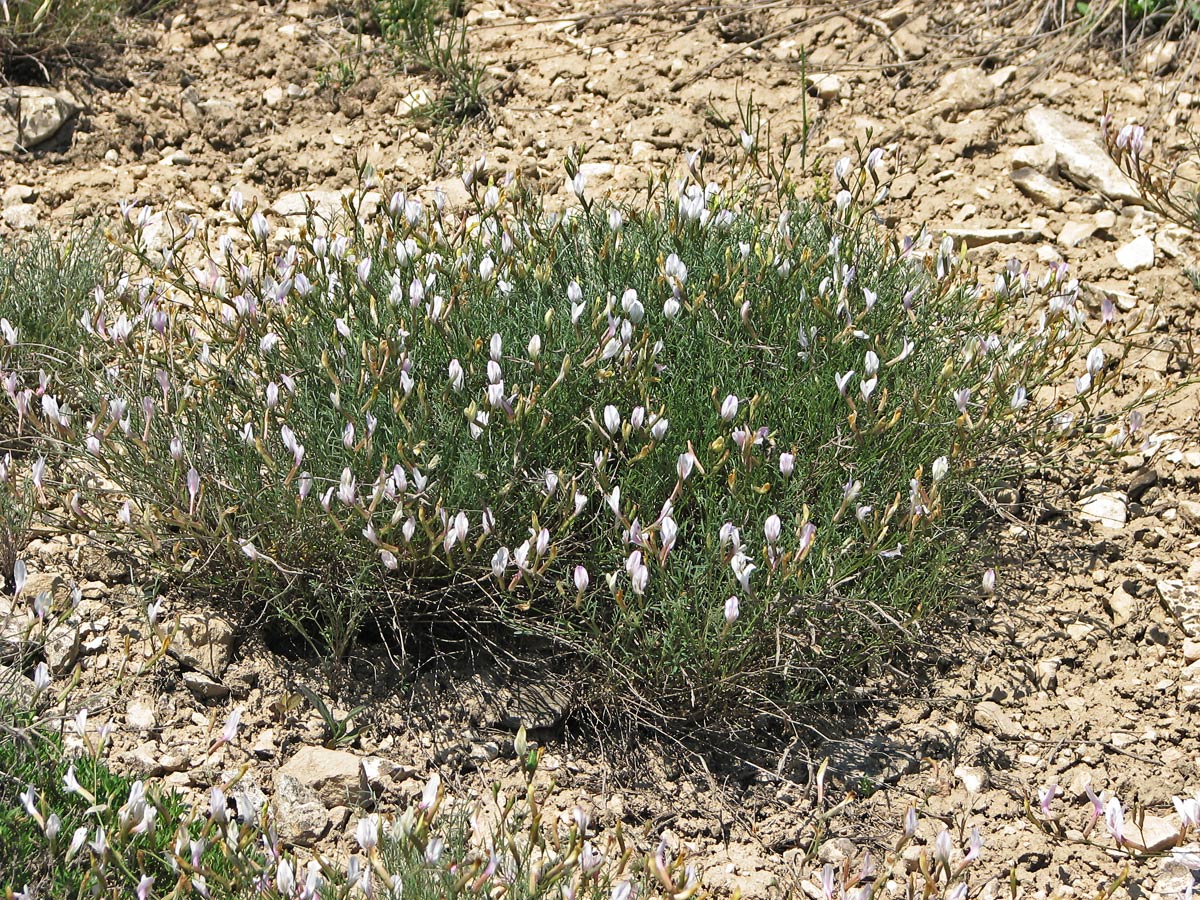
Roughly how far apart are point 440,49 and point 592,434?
2.96m

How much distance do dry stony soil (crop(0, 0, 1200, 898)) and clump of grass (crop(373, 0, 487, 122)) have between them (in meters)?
0.09

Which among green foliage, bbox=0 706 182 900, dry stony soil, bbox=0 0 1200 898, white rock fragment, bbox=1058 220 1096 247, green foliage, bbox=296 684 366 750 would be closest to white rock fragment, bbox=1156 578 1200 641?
dry stony soil, bbox=0 0 1200 898

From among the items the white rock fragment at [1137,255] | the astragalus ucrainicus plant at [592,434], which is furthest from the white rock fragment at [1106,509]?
the white rock fragment at [1137,255]

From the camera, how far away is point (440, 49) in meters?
5.58

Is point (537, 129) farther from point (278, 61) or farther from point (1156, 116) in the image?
point (1156, 116)

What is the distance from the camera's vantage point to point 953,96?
5.38 meters

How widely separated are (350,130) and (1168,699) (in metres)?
3.87

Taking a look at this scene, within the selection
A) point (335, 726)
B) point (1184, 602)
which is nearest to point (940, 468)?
point (1184, 602)

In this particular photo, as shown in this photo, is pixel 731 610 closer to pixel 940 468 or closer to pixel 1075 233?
pixel 940 468

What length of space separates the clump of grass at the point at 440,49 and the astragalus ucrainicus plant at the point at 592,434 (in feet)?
5.42

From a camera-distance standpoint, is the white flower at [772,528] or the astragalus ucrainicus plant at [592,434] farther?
the astragalus ucrainicus plant at [592,434]

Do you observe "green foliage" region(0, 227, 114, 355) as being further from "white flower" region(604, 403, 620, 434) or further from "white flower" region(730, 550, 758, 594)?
"white flower" region(730, 550, 758, 594)

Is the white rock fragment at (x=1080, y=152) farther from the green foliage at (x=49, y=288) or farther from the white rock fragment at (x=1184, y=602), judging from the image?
the green foliage at (x=49, y=288)

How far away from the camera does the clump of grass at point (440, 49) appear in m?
5.42
